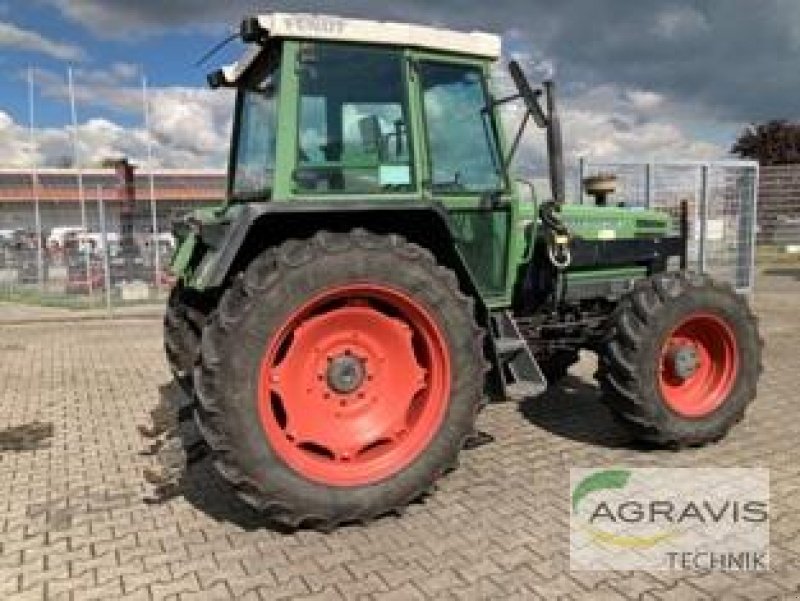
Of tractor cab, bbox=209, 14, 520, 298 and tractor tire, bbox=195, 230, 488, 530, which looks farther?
tractor cab, bbox=209, 14, 520, 298

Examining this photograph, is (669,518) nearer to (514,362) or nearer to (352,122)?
(514,362)

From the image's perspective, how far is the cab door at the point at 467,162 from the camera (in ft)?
16.3

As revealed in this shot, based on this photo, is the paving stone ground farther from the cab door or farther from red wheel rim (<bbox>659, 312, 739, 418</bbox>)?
the cab door

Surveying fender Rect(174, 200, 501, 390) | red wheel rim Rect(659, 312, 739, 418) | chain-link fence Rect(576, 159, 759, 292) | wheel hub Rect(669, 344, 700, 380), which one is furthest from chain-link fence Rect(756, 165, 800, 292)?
fender Rect(174, 200, 501, 390)

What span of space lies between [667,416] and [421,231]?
1956mm

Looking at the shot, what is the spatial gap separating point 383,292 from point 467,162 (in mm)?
1170

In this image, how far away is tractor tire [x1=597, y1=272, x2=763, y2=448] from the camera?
5281 millimetres

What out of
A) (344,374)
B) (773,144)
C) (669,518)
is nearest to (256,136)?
(344,374)

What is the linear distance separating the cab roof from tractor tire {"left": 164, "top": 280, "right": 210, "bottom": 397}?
5.27 feet

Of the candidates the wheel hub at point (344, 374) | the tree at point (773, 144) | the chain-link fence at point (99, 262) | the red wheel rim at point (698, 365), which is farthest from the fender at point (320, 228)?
the tree at point (773, 144)

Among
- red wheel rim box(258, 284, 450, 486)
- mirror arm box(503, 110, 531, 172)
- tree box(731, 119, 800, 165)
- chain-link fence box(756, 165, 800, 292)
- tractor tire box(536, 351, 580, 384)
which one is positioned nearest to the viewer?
red wheel rim box(258, 284, 450, 486)

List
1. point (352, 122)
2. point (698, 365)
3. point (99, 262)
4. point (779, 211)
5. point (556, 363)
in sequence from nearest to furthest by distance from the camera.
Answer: point (352, 122) < point (698, 365) < point (556, 363) < point (99, 262) < point (779, 211)

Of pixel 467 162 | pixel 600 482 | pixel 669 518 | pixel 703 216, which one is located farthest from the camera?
pixel 703 216

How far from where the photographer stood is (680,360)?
18.2 ft
